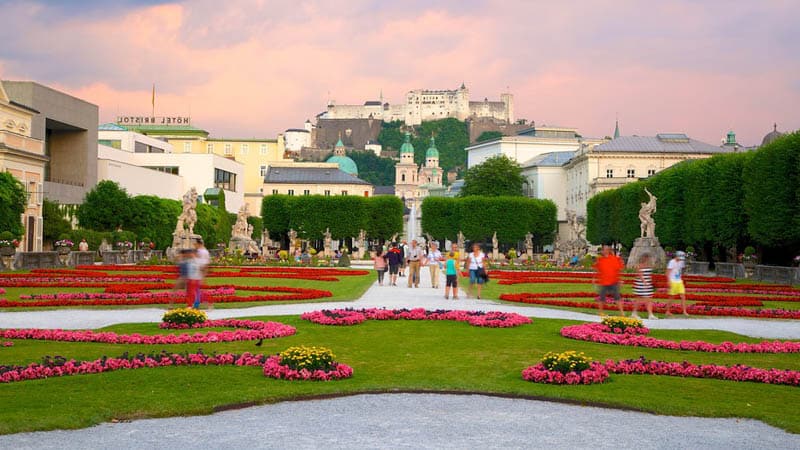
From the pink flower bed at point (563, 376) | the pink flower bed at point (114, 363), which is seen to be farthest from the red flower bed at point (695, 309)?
the pink flower bed at point (114, 363)

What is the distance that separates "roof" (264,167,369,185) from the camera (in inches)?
5305

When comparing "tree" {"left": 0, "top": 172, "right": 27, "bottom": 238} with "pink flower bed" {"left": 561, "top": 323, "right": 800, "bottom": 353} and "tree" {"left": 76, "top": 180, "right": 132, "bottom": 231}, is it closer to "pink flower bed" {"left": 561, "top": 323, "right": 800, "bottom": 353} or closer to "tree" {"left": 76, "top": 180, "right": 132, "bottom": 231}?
"tree" {"left": 76, "top": 180, "right": 132, "bottom": 231}

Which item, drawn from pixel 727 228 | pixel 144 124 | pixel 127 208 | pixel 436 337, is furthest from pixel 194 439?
pixel 144 124

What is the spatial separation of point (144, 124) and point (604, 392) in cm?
13149

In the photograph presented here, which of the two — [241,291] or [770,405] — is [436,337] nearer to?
[770,405]

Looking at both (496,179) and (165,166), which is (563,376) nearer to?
(165,166)

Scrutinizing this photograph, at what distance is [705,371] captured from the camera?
14562mm

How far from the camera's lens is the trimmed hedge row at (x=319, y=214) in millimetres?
96438

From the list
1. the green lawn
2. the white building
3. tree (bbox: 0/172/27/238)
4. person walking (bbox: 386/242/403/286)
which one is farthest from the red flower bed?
the white building

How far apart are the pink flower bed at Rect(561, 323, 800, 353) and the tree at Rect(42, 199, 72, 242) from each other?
5093 centimetres

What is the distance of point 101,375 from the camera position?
44.8 feet

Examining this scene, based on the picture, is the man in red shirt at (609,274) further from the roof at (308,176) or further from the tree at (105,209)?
the roof at (308,176)

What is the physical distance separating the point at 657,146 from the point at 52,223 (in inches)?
2628

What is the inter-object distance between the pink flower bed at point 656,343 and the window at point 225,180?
90.2m
